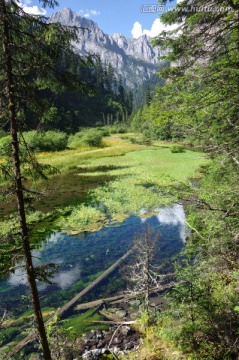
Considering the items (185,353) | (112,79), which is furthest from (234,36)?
(112,79)

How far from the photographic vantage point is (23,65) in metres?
5.18

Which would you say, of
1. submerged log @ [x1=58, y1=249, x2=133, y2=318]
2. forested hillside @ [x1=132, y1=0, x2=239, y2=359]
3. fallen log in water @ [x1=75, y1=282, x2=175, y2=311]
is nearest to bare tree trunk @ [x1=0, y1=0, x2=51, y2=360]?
forested hillside @ [x1=132, y1=0, x2=239, y2=359]

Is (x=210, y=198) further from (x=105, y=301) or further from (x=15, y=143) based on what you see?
(x=105, y=301)

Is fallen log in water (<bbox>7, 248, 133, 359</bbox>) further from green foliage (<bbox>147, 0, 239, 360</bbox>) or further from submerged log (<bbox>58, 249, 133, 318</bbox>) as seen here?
green foliage (<bbox>147, 0, 239, 360</bbox>)

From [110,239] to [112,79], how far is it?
5914 inches

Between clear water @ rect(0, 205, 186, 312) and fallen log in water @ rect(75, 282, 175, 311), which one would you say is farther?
clear water @ rect(0, 205, 186, 312)

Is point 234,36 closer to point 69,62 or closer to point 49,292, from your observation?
point 69,62

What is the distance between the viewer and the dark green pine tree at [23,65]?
4.88m

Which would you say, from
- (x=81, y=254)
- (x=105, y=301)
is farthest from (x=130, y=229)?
(x=105, y=301)

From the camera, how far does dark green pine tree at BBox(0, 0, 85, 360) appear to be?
16.0 ft

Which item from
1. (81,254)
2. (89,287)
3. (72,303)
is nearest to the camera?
(72,303)

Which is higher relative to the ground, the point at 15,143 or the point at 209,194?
the point at 15,143

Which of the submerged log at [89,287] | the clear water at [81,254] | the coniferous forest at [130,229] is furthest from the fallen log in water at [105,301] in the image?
the clear water at [81,254]

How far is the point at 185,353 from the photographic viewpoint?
23.2 feet
